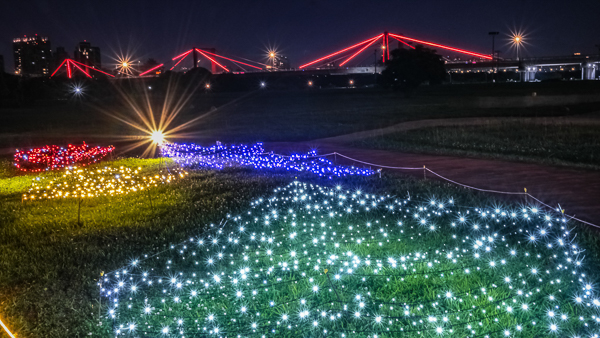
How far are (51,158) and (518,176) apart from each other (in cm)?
974

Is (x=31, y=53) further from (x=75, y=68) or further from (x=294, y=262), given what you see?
(x=294, y=262)

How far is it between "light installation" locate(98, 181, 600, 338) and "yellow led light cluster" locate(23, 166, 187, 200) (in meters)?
3.07

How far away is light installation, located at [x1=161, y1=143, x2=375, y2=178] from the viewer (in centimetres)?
974

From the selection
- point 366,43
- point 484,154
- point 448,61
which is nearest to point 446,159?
point 484,154

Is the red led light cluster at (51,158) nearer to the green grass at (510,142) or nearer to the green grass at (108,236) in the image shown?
the green grass at (108,236)

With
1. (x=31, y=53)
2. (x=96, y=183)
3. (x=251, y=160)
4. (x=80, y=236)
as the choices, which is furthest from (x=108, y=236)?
(x=31, y=53)

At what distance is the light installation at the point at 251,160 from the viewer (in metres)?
9.74

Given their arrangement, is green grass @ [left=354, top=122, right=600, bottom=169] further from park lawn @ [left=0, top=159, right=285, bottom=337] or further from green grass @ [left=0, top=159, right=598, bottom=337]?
park lawn @ [left=0, top=159, right=285, bottom=337]

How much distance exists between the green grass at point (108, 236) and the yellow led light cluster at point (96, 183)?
324 mm

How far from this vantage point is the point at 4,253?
5.64 meters

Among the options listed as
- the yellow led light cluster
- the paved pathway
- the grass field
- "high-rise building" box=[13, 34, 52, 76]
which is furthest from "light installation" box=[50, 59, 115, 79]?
"high-rise building" box=[13, 34, 52, 76]

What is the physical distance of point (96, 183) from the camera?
30.1 ft

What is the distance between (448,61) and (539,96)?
23.7 meters

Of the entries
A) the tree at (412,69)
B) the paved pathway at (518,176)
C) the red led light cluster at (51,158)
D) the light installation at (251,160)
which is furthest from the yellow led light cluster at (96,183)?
the tree at (412,69)
